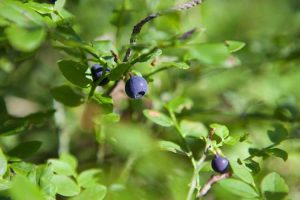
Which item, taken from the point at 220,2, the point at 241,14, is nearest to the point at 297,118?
the point at 220,2

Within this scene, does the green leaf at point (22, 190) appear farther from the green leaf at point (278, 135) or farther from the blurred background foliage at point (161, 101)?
the green leaf at point (278, 135)

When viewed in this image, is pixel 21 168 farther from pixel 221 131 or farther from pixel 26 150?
pixel 221 131

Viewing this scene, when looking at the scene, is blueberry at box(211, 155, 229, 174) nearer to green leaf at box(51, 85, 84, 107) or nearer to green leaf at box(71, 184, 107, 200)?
green leaf at box(71, 184, 107, 200)

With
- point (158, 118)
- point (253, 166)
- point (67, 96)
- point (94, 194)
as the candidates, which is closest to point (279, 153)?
point (253, 166)

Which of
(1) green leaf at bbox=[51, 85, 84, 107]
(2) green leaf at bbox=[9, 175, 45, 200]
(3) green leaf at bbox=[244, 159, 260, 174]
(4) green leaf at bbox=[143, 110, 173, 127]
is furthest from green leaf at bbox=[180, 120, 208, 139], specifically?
(2) green leaf at bbox=[9, 175, 45, 200]

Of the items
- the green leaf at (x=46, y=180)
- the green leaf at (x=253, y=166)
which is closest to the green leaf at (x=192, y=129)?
the green leaf at (x=253, y=166)

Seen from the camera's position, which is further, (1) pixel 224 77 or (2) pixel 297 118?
(1) pixel 224 77

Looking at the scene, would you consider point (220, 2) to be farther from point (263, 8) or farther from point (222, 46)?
point (222, 46)

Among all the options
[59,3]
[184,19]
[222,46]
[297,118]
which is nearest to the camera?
[222,46]
